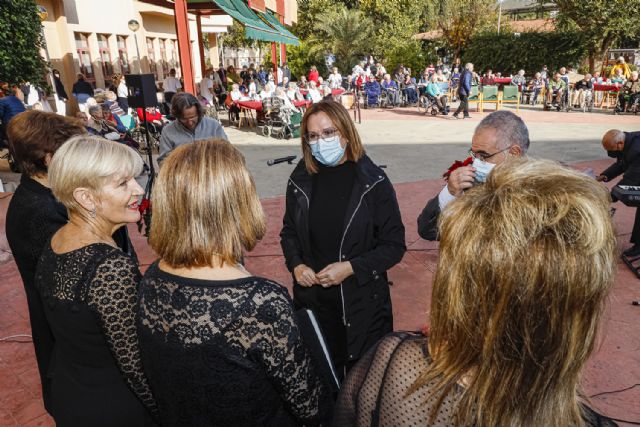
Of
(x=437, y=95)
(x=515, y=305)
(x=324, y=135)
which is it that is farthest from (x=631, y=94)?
(x=515, y=305)

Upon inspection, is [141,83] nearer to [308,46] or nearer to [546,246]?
[546,246]

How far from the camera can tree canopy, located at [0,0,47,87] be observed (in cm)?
777

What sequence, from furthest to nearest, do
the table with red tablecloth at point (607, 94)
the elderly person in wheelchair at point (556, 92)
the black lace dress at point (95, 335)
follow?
the elderly person in wheelchair at point (556, 92) → the table with red tablecloth at point (607, 94) → the black lace dress at point (95, 335)

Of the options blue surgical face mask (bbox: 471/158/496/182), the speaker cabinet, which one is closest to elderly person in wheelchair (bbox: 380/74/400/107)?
the speaker cabinet

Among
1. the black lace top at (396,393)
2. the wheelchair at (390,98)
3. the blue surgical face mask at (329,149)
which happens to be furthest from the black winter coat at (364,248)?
the wheelchair at (390,98)

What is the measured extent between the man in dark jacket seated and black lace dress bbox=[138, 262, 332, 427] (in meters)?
3.95

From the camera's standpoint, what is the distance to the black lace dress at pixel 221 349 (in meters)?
1.24

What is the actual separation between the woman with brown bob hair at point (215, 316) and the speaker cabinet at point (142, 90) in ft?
17.0

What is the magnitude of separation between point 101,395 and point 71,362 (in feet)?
0.55

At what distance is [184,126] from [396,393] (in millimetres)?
3850

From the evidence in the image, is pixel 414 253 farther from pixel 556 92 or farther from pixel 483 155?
pixel 556 92

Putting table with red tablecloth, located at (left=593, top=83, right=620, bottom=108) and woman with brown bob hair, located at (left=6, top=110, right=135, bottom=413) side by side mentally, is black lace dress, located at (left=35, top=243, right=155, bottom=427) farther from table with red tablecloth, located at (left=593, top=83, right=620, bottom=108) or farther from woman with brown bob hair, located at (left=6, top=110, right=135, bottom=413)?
table with red tablecloth, located at (left=593, top=83, right=620, bottom=108)

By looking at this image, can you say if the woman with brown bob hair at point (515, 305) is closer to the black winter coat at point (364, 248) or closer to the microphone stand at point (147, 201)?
the black winter coat at point (364, 248)

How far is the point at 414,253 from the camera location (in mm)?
5238
